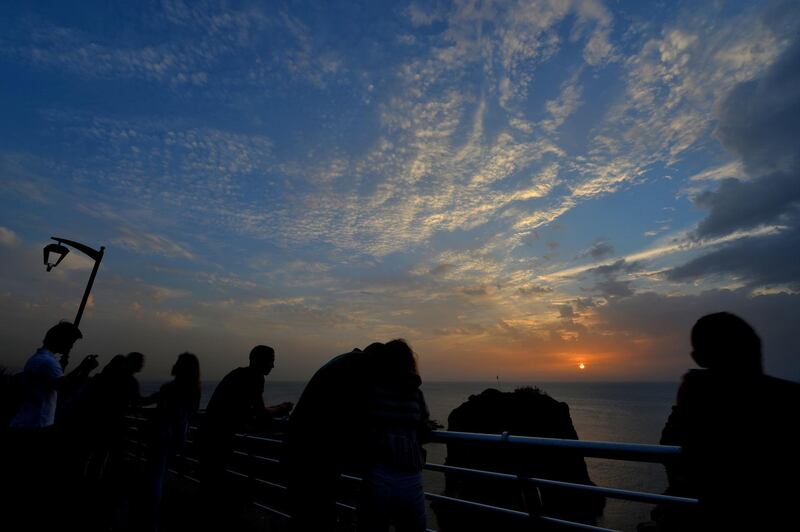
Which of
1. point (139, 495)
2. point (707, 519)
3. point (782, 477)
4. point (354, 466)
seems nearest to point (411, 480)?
point (354, 466)

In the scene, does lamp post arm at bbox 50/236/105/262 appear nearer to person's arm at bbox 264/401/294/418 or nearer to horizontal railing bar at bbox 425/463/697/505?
person's arm at bbox 264/401/294/418

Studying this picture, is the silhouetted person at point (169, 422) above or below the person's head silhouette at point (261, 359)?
below

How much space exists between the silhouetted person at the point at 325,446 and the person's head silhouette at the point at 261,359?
1.26 meters

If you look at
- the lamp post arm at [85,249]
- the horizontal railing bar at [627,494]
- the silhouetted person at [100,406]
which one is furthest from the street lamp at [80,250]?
the horizontal railing bar at [627,494]

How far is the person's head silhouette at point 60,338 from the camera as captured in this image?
4367mm

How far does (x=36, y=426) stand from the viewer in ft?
14.0

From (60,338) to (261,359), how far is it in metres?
2.51

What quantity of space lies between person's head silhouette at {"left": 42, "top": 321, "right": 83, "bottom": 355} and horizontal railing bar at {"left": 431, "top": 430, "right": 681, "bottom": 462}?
→ 434cm

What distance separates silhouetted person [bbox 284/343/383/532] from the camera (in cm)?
271

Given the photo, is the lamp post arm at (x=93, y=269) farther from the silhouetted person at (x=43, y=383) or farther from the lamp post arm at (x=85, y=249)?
the silhouetted person at (x=43, y=383)

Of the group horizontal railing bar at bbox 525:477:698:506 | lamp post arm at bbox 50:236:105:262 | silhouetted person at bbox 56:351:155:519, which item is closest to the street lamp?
lamp post arm at bbox 50:236:105:262

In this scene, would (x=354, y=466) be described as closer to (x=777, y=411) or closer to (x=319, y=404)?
(x=319, y=404)

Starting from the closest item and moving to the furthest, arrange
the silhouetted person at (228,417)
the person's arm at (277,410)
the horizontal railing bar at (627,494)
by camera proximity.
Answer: the horizontal railing bar at (627,494), the silhouetted person at (228,417), the person's arm at (277,410)

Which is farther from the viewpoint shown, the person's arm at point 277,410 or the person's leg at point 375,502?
the person's arm at point 277,410
